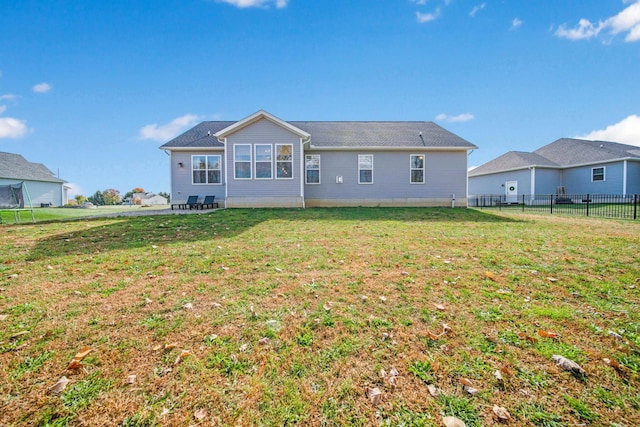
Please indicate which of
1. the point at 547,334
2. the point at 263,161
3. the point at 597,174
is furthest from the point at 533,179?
the point at 547,334

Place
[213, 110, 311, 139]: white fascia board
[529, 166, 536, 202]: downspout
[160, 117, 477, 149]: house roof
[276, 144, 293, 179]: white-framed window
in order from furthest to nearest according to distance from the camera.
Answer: [529, 166, 536, 202]: downspout < [160, 117, 477, 149]: house roof < [276, 144, 293, 179]: white-framed window < [213, 110, 311, 139]: white fascia board

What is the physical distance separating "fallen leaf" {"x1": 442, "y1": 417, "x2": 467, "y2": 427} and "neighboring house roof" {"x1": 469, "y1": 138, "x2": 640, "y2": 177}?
1065 inches

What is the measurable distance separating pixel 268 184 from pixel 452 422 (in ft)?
44.1

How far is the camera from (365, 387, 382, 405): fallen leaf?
1806mm

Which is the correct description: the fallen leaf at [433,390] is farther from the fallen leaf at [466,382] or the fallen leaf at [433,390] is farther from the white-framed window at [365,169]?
the white-framed window at [365,169]

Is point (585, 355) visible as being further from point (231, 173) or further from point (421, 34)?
point (421, 34)

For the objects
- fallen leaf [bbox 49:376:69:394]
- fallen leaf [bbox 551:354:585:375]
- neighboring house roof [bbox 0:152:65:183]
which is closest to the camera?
fallen leaf [bbox 49:376:69:394]

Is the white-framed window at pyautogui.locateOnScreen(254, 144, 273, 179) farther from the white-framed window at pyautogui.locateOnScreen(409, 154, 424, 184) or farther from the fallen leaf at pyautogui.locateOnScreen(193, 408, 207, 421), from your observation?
the fallen leaf at pyautogui.locateOnScreen(193, 408, 207, 421)

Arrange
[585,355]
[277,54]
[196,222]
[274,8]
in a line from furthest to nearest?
[277,54], [274,8], [196,222], [585,355]

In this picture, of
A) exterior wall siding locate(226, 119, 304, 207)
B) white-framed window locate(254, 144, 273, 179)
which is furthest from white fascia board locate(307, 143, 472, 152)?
white-framed window locate(254, 144, 273, 179)

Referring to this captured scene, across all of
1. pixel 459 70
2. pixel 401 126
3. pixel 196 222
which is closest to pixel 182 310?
pixel 196 222

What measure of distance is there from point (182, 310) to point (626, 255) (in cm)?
740

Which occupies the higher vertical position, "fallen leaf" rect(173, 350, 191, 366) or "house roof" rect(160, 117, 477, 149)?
"house roof" rect(160, 117, 477, 149)

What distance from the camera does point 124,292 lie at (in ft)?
11.4
